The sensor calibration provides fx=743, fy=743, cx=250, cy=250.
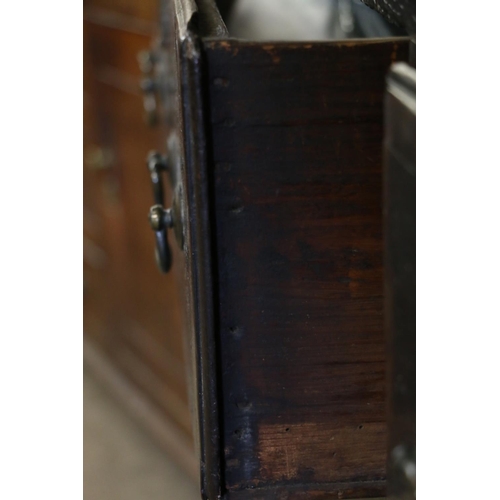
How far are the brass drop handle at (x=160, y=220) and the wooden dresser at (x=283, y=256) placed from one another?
141 millimetres

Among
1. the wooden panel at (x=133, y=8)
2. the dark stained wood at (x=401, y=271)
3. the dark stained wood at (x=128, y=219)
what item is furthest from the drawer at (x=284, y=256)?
the dark stained wood at (x=128, y=219)

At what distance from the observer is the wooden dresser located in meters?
0.45

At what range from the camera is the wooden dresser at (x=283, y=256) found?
455 mm

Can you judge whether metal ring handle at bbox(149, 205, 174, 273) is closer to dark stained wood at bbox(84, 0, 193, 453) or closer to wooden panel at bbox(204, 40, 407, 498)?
wooden panel at bbox(204, 40, 407, 498)

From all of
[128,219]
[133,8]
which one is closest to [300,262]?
[133,8]

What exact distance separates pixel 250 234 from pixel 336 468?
0.19 m

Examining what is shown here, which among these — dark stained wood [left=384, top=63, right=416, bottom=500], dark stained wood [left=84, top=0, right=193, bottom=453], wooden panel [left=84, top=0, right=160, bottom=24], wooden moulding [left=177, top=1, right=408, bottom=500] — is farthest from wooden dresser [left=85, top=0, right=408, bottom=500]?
dark stained wood [left=84, top=0, right=193, bottom=453]

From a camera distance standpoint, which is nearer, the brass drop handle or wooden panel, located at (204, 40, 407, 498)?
wooden panel, located at (204, 40, 407, 498)

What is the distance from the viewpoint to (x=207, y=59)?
1.46 feet

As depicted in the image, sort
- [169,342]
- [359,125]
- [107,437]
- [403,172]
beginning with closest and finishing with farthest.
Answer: [403,172]
[359,125]
[169,342]
[107,437]

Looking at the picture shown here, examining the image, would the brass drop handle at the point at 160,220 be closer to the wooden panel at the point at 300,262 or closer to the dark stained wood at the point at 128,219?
the wooden panel at the point at 300,262

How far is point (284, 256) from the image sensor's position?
0.50 m

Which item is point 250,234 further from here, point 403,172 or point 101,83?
point 101,83

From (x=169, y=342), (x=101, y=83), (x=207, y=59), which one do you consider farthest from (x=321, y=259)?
(x=101, y=83)
